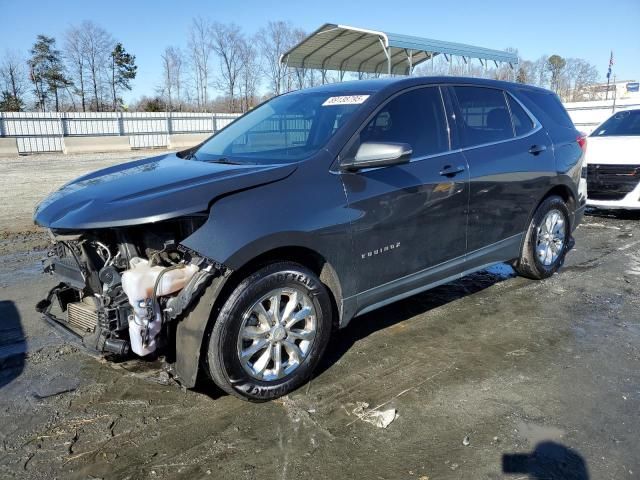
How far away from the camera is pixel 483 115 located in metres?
4.27

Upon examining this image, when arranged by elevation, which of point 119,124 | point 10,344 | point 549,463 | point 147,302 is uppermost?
point 119,124

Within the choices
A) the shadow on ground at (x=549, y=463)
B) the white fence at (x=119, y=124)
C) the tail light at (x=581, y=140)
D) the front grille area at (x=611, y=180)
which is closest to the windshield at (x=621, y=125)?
the front grille area at (x=611, y=180)

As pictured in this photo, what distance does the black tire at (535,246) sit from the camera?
189 inches

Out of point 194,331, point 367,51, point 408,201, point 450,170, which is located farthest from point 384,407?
point 367,51

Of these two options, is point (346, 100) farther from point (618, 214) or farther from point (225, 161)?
point (618, 214)

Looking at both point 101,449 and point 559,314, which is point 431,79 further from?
point 101,449

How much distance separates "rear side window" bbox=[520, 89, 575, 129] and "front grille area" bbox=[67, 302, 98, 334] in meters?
4.26

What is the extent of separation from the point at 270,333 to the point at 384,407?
2.64 feet

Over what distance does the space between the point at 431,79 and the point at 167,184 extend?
227 cm

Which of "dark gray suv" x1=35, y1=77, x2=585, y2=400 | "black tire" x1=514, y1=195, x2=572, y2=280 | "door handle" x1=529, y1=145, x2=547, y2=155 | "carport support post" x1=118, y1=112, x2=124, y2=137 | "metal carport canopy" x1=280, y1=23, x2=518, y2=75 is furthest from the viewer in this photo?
"carport support post" x1=118, y1=112, x2=124, y2=137

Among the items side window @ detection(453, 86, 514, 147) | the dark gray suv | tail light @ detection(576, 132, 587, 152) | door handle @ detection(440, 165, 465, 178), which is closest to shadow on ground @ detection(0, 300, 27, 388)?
the dark gray suv

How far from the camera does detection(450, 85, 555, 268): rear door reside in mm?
4035

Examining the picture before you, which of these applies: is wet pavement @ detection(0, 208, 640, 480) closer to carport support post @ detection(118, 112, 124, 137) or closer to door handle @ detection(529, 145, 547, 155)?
door handle @ detection(529, 145, 547, 155)

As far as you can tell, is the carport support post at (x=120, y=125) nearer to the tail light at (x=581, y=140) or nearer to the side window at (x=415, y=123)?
the tail light at (x=581, y=140)
